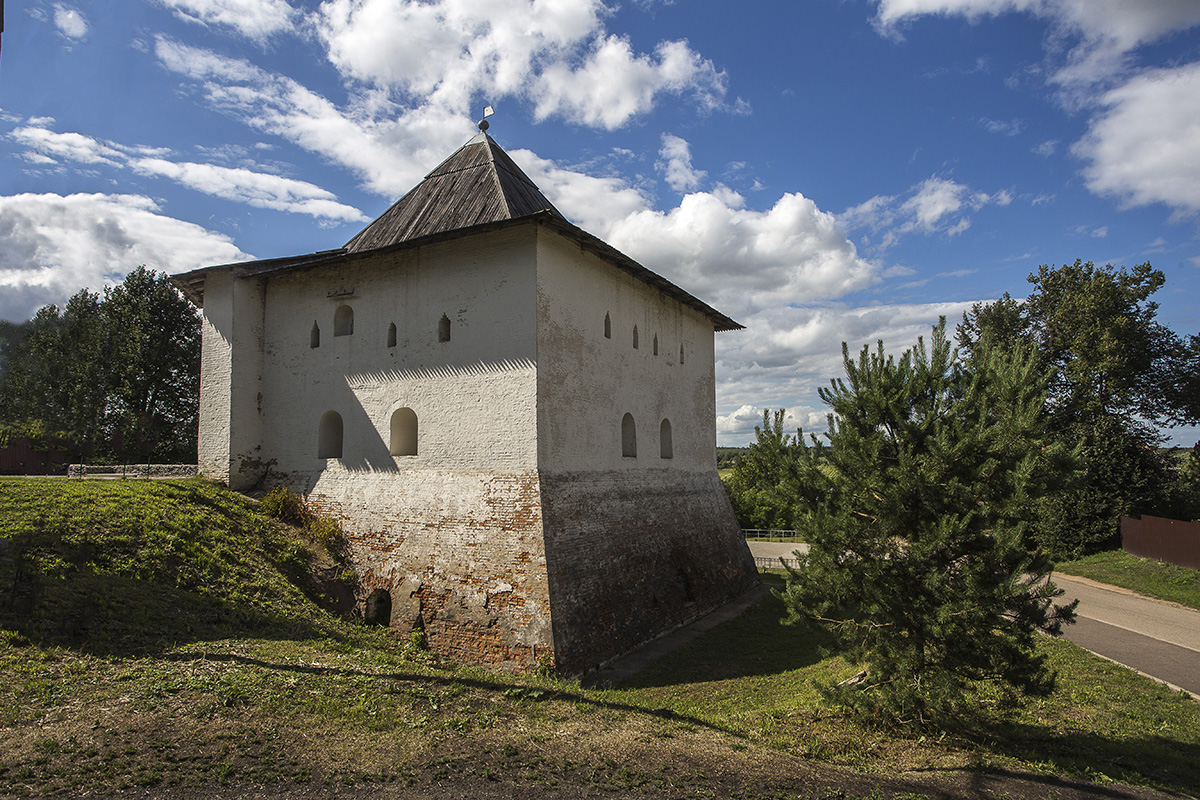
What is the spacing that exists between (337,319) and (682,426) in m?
8.75

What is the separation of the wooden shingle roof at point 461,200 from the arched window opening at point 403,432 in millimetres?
3358

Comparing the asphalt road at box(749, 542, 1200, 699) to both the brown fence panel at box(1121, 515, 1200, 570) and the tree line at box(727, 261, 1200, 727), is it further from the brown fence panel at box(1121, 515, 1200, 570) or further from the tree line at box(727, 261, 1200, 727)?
the tree line at box(727, 261, 1200, 727)

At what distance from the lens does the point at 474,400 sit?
451 inches

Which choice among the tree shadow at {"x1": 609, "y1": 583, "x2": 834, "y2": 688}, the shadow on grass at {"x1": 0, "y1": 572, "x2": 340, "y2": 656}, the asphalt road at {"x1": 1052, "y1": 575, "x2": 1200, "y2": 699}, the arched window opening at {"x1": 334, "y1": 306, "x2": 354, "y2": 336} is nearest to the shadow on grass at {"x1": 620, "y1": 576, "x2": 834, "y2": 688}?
the tree shadow at {"x1": 609, "y1": 583, "x2": 834, "y2": 688}

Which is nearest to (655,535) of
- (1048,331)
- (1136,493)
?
(1136,493)

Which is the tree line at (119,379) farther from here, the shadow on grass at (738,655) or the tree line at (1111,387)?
the tree line at (1111,387)

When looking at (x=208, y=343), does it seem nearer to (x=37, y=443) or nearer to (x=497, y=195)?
(x=497, y=195)

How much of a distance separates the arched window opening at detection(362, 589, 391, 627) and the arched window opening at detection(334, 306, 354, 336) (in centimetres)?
546

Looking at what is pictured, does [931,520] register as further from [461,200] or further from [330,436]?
[330,436]

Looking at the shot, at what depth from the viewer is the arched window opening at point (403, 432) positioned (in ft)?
40.4

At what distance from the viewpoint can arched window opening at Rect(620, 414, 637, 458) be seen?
14156 mm

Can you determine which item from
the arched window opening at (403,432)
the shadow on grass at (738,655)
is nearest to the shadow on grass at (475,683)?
the shadow on grass at (738,655)

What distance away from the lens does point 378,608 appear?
1147cm

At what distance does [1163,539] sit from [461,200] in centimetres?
2236
